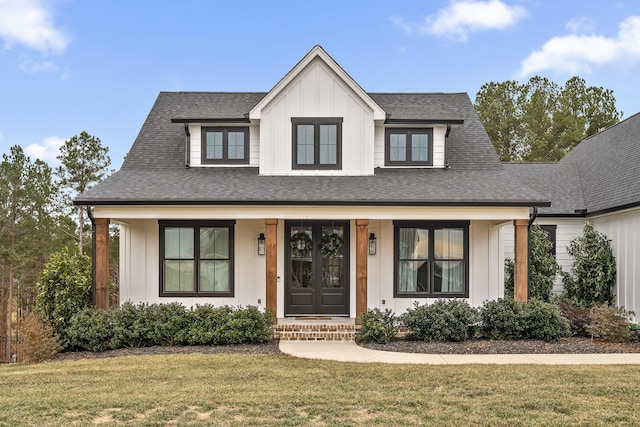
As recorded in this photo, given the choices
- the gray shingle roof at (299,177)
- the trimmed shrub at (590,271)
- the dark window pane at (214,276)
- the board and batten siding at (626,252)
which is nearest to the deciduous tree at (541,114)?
the gray shingle roof at (299,177)

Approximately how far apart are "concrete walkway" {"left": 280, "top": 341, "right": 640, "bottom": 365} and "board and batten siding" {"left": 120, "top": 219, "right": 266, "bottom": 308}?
296cm

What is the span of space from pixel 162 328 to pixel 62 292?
258 centimetres

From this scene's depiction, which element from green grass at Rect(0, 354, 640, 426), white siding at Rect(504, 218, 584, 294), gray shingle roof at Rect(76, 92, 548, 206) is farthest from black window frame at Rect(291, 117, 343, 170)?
green grass at Rect(0, 354, 640, 426)

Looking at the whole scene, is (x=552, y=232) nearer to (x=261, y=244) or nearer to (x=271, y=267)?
(x=261, y=244)

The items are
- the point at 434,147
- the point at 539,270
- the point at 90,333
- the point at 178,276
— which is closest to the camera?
the point at 90,333

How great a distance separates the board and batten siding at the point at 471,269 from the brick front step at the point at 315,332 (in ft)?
4.73

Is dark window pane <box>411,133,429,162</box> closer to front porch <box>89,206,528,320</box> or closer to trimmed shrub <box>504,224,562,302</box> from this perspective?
front porch <box>89,206,528,320</box>

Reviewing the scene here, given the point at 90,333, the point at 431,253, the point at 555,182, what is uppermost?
the point at 555,182

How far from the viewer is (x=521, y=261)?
12289 mm

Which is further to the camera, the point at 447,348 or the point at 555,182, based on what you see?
the point at 555,182

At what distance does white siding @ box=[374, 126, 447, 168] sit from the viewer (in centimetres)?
1464

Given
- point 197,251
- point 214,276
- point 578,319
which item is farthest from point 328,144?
point 578,319

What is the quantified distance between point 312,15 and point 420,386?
1663cm

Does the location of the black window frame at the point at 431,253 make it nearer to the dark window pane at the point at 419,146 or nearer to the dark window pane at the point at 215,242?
the dark window pane at the point at 419,146
